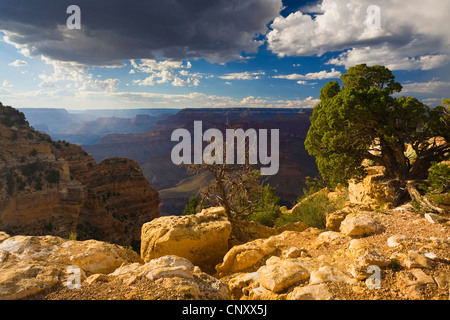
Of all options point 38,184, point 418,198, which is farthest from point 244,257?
point 38,184

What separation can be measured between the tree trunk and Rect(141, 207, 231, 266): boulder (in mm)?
7664

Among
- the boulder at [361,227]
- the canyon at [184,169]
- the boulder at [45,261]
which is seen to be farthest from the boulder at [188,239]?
the canyon at [184,169]

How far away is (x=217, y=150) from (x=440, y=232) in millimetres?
8756

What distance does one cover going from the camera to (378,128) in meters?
12.3

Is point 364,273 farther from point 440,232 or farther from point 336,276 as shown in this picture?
point 440,232

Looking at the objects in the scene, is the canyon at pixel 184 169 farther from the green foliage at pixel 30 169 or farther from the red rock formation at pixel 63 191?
the green foliage at pixel 30 169

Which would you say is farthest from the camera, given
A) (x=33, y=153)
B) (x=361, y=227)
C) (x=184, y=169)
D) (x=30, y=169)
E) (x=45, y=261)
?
(x=184, y=169)

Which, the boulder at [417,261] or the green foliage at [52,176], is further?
the green foliage at [52,176]

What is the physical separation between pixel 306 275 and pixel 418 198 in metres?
7.53

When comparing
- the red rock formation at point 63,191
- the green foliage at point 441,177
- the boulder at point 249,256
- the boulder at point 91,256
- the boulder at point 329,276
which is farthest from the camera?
the red rock formation at point 63,191

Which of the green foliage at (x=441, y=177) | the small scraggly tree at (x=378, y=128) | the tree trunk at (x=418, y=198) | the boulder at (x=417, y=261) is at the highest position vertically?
the small scraggly tree at (x=378, y=128)

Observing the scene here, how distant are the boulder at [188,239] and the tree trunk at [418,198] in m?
7.66

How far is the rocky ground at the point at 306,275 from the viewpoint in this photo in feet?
15.4

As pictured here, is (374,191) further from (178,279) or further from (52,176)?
(52,176)
